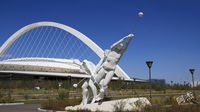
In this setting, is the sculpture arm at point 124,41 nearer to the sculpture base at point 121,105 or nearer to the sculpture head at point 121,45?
the sculpture head at point 121,45

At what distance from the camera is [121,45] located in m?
21.8

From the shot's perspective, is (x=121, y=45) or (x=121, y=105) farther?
(x=121, y=45)

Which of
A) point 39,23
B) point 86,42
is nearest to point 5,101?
point 86,42

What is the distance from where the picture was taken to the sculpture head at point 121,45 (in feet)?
71.4

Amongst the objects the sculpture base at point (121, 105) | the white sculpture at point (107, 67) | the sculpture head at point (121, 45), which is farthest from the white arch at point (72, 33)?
A: the sculpture base at point (121, 105)

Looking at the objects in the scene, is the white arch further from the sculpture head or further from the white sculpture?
the sculpture head

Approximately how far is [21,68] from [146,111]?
74.9 metres

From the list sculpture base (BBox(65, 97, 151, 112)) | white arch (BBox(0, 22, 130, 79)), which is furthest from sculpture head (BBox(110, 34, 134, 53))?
white arch (BBox(0, 22, 130, 79))

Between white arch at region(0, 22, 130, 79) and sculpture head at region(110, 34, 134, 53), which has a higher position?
white arch at region(0, 22, 130, 79)

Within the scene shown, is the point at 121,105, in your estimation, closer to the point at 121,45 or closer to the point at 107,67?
the point at 107,67

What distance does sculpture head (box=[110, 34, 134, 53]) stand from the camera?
21766 millimetres

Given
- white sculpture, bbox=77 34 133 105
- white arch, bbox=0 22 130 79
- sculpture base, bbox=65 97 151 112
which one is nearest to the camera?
sculpture base, bbox=65 97 151 112

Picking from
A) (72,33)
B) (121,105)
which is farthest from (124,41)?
(72,33)

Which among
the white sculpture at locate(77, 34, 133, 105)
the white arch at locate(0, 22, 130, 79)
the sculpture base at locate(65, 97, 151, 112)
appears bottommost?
the sculpture base at locate(65, 97, 151, 112)
